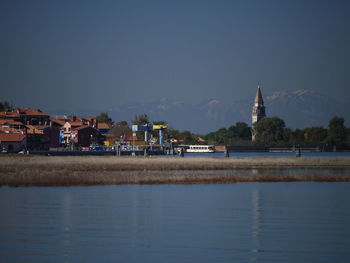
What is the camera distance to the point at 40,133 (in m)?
139

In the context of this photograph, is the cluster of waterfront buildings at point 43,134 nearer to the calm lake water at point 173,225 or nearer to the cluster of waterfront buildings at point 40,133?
the cluster of waterfront buildings at point 40,133

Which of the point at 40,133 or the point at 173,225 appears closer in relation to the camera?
the point at 173,225

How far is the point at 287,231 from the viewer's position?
3189cm

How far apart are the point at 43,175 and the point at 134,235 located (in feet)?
88.0

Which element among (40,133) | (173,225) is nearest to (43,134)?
(40,133)

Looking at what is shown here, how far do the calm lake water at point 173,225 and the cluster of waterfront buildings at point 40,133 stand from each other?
72521 mm

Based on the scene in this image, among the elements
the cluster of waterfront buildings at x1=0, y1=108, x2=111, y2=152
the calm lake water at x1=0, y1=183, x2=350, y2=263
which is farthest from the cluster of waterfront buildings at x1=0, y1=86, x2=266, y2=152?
the calm lake water at x1=0, y1=183, x2=350, y2=263

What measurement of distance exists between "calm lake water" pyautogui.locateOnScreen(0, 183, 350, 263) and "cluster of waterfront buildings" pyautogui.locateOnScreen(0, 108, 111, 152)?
72521mm

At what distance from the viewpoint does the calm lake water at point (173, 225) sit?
26.7 meters

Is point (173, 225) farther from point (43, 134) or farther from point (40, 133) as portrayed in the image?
point (43, 134)

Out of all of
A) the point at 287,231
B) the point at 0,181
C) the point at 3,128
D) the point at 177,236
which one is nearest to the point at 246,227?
the point at 287,231

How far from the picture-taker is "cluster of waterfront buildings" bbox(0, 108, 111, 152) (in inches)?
4768

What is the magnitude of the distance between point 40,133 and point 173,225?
109 m

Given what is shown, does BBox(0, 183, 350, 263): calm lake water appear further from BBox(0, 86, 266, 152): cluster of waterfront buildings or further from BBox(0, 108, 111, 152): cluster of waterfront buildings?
BBox(0, 86, 266, 152): cluster of waterfront buildings
